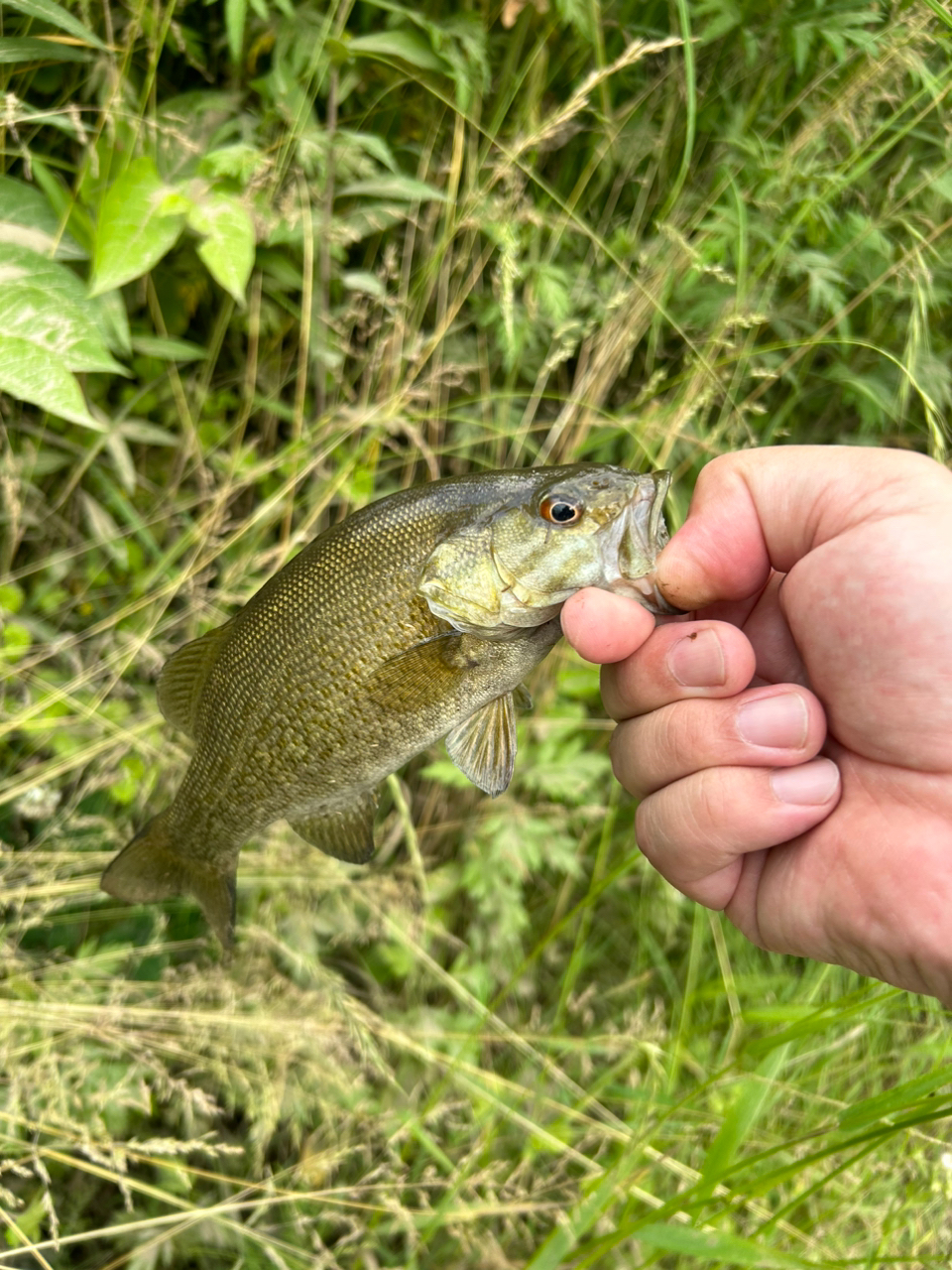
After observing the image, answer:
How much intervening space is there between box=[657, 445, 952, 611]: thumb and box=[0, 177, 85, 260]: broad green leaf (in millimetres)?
1773

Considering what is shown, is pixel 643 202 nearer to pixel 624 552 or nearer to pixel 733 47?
pixel 733 47

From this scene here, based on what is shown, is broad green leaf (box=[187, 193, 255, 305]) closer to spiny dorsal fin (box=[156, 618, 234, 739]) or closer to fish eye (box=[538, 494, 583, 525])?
spiny dorsal fin (box=[156, 618, 234, 739])

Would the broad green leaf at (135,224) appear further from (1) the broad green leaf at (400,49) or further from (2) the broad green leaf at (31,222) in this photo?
(1) the broad green leaf at (400,49)

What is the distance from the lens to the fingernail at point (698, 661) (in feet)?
4.99

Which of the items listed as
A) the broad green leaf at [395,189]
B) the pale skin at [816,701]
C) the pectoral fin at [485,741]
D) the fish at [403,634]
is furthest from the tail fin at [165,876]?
the broad green leaf at [395,189]

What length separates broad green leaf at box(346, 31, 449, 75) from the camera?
220 cm

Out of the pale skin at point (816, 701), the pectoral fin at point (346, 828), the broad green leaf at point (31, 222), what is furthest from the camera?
the broad green leaf at point (31, 222)

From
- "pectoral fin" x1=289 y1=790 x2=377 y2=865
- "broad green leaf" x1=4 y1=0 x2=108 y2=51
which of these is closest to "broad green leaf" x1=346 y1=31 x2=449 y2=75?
"broad green leaf" x1=4 y1=0 x2=108 y2=51

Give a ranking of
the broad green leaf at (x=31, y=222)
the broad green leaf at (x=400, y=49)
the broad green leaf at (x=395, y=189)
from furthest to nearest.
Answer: the broad green leaf at (x=395, y=189) < the broad green leaf at (x=400, y=49) < the broad green leaf at (x=31, y=222)

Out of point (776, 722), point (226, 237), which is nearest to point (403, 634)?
point (776, 722)

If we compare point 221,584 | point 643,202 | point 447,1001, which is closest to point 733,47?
point 643,202

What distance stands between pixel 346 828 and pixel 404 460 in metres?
1.32

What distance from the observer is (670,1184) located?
257cm

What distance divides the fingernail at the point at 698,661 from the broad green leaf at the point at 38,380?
1390 millimetres
